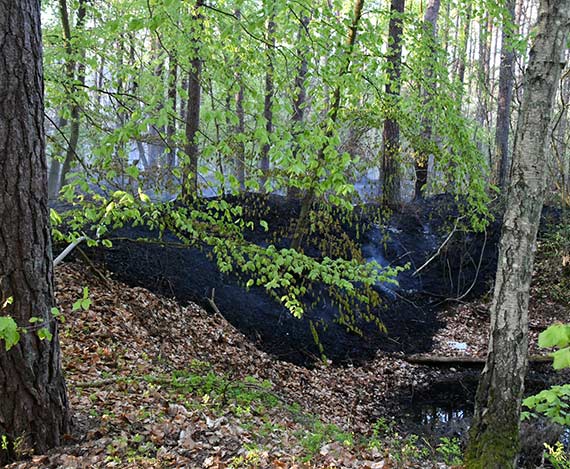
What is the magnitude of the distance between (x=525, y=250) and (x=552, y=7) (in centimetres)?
209

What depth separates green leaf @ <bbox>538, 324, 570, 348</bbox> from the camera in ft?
6.68

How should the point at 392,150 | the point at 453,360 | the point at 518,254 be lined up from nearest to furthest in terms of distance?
1. the point at 518,254
2. the point at 453,360
3. the point at 392,150

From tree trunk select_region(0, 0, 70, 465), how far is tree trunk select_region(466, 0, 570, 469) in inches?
144

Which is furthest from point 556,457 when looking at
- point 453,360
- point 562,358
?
point 453,360

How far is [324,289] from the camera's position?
10.1 metres

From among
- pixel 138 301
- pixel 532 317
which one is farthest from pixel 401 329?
pixel 138 301

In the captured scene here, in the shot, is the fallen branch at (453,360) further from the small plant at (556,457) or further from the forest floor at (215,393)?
the small plant at (556,457)

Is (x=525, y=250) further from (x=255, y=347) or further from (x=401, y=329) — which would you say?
(x=401, y=329)

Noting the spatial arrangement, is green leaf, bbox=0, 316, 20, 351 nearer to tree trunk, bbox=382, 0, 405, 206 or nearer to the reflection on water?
the reflection on water

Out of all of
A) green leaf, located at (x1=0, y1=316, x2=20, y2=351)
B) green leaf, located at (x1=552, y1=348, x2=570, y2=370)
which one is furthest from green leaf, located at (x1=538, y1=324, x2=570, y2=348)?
green leaf, located at (x1=0, y1=316, x2=20, y2=351)

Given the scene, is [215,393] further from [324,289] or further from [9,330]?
[324,289]

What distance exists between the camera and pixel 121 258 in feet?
27.0

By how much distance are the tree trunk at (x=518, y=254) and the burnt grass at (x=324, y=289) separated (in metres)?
2.68

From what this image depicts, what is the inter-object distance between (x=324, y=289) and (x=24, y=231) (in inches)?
305
